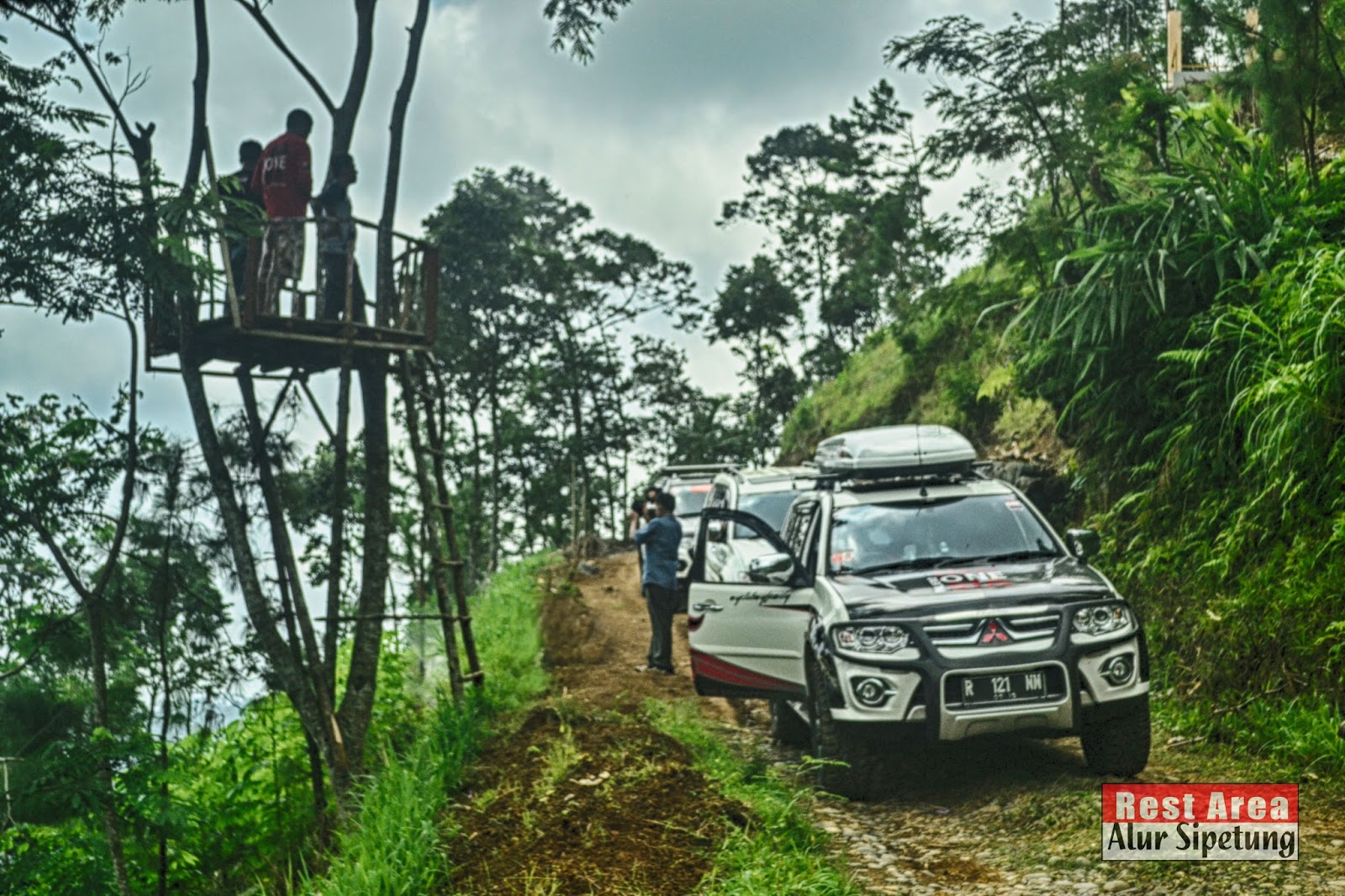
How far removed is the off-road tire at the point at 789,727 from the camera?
9297 millimetres

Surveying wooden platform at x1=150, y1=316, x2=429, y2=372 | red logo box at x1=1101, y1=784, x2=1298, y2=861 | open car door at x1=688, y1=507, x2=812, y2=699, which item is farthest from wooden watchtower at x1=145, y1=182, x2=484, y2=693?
red logo box at x1=1101, y1=784, x2=1298, y2=861

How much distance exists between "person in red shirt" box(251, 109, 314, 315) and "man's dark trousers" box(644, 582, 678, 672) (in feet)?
15.0

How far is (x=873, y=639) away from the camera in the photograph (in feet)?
23.2

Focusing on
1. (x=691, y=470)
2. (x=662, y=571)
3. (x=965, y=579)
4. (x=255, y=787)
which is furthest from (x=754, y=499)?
(x=691, y=470)

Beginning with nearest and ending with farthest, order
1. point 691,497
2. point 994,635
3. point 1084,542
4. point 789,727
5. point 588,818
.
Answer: point 588,818, point 994,635, point 1084,542, point 789,727, point 691,497

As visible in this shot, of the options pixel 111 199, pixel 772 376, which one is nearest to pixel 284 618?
pixel 111 199

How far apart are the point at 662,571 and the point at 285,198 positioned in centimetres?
507

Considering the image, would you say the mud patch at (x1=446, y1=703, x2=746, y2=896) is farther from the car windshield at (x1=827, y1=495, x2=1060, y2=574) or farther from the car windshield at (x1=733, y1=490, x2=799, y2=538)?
the car windshield at (x1=733, y1=490, x2=799, y2=538)

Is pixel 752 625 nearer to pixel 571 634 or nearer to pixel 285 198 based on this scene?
pixel 285 198

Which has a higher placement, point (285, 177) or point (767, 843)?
point (285, 177)

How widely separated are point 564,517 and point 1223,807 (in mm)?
39612

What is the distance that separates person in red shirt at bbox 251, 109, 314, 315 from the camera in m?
11.9

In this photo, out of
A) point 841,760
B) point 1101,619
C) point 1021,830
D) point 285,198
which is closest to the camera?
point 1021,830

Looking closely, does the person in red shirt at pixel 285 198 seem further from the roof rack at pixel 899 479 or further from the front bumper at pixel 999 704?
the front bumper at pixel 999 704
